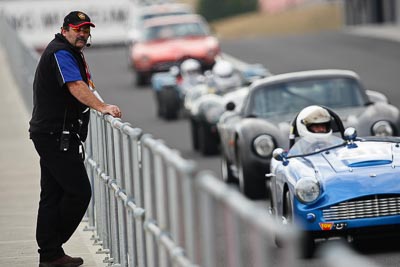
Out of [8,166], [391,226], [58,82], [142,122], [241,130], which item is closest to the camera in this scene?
[58,82]

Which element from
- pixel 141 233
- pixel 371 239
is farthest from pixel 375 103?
pixel 141 233

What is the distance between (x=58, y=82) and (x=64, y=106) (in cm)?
17

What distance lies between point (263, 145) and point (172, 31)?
20885mm

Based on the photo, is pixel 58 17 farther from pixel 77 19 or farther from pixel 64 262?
pixel 77 19

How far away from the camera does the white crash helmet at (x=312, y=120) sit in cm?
1259

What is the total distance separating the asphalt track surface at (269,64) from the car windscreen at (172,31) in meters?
1.34

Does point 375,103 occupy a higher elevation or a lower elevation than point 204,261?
lower

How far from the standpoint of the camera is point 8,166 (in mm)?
18984

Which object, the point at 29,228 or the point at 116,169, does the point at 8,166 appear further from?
the point at 116,169

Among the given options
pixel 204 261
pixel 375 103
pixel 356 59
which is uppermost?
pixel 204 261

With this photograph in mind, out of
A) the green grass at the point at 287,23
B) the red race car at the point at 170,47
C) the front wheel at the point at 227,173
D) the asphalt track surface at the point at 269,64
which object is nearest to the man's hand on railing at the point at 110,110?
the front wheel at the point at 227,173

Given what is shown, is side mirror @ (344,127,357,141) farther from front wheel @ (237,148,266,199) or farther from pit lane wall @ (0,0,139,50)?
pit lane wall @ (0,0,139,50)

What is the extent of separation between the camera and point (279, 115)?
16.5 metres

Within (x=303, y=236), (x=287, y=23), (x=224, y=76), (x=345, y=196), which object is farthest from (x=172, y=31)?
(x=287, y=23)
